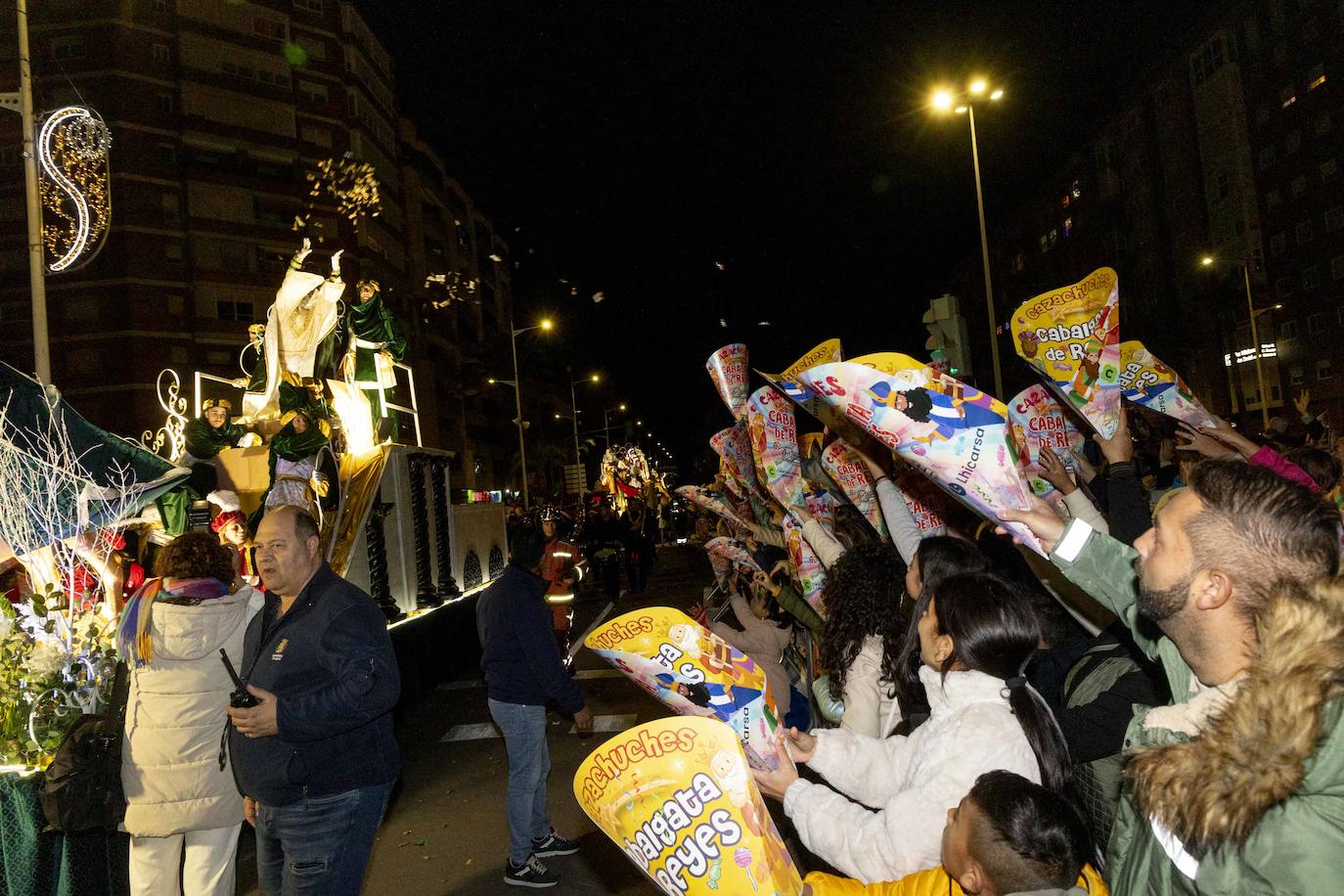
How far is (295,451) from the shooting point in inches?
390

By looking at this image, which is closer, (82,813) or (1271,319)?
(82,813)

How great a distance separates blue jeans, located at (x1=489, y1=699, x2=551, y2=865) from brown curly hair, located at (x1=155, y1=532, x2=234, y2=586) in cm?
175

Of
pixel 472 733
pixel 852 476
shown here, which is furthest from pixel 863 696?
pixel 472 733

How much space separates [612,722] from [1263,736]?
7966mm

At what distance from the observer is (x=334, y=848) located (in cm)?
329

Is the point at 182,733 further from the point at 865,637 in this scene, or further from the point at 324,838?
the point at 865,637

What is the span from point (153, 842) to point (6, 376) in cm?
327

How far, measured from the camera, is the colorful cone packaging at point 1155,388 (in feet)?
15.7

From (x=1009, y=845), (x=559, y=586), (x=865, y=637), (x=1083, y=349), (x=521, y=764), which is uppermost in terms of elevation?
(x=1083, y=349)

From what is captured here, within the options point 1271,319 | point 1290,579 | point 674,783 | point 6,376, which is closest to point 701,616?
point 6,376

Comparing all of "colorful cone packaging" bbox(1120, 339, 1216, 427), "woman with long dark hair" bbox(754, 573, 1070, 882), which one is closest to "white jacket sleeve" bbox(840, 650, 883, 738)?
"woman with long dark hair" bbox(754, 573, 1070, 882)

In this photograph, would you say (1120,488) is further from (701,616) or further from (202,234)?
(202,234)

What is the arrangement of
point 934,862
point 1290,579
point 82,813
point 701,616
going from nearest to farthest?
point 1290,579 → point 934,862 → point 82,813 → point 701,616

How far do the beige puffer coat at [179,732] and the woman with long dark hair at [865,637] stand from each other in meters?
2.75
